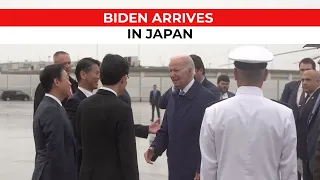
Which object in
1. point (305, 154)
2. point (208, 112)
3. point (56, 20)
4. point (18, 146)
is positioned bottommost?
point (18, 146)

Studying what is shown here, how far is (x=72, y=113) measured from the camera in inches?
177

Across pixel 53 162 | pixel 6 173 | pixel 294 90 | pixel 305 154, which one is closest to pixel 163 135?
pixel 53 162

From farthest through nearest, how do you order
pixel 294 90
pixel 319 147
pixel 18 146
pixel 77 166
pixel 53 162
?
pixel 18 146
pixel 294 90
pixel 77 166
pixel 53 162
pixel 319 147

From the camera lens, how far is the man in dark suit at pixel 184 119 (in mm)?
4254

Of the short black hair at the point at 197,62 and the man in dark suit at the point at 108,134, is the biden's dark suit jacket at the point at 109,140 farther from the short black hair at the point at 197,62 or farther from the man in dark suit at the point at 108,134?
the short black hair at the point at 197,62

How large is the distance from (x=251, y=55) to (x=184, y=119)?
59.6 inches

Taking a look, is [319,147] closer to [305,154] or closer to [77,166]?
[77,166]

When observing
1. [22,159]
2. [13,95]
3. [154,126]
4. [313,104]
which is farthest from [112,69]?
[13,95]

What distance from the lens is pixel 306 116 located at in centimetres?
541

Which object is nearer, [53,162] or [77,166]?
[53,162]

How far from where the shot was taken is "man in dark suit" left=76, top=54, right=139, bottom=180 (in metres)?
3.39

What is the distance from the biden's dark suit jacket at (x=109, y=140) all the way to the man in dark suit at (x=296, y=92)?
2851 mm

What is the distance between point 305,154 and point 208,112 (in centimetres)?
275

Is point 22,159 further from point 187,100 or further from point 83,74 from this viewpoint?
point 187,100
